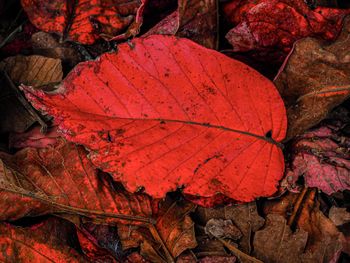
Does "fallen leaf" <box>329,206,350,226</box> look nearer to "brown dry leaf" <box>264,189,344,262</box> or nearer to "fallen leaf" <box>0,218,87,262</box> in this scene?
"brown dry leaf" <box>264,189,344,262</box>

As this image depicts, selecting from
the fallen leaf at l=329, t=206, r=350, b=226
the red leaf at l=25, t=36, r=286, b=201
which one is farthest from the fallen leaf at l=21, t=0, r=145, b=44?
the fallen leaf at l=329, t=206, r=350, b=226

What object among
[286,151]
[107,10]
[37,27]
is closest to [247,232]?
[286,151]

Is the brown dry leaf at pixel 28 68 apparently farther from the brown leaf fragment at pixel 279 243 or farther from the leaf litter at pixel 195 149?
the brown leaf fragment at pixel 279 243

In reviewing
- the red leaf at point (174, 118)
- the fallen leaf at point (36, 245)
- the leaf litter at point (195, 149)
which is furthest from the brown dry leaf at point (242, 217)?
the fallen leaf at point (36, 245)

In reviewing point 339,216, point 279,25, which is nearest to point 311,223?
point 339,216

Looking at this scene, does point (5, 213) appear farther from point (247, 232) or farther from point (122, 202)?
point (247, 232)
